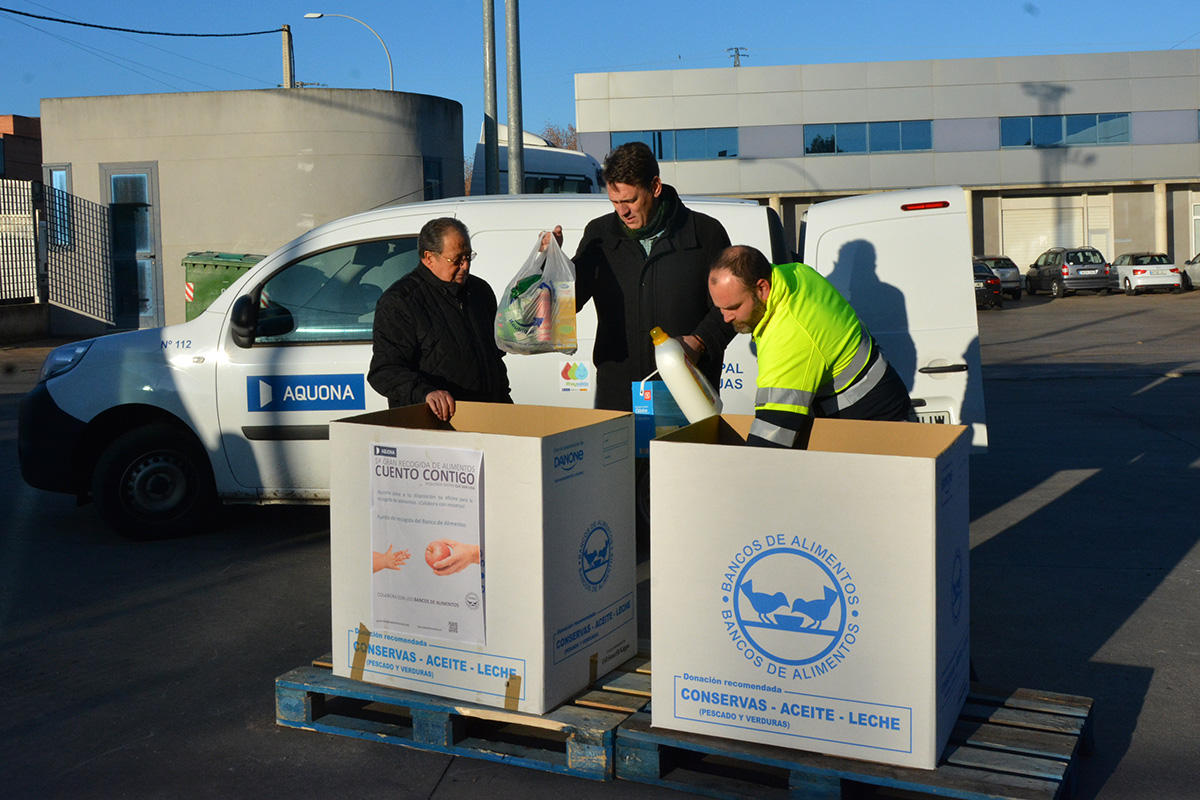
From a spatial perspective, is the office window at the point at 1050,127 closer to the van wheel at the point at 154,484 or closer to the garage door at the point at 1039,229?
the garage door at the point at 1039,229

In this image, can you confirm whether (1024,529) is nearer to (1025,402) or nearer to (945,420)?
(945,420)

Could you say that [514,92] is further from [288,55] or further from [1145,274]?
[1145,274]

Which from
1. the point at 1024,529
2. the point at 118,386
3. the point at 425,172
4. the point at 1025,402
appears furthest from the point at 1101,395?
the point at 425,172

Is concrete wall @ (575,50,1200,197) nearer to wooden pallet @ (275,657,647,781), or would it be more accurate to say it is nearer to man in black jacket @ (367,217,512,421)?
man in black jacket @ (367,217,512,421)

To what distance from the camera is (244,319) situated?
6055 mm

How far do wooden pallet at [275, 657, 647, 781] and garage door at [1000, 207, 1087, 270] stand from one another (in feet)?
151

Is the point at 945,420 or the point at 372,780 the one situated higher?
the point at 945,420

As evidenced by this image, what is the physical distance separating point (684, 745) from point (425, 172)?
780 inches

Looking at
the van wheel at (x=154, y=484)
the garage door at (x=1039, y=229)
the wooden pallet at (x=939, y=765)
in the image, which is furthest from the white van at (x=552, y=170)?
the garage door at (x=1039, y=229)

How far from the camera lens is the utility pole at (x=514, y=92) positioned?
11.9m

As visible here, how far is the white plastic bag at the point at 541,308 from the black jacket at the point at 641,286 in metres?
0.17

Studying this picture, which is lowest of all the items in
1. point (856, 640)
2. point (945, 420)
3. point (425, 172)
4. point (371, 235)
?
point (856, 640)

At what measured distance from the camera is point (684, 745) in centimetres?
315

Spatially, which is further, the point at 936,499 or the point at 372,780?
the point at 372,780
